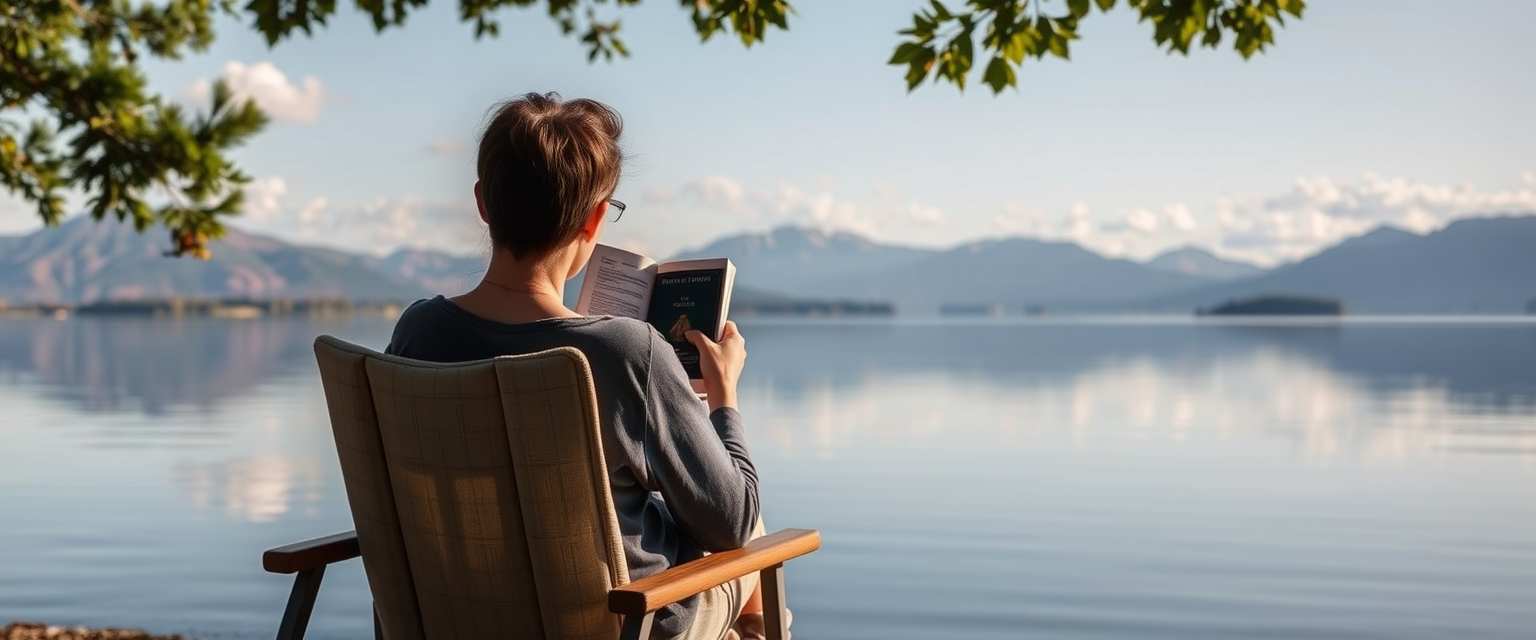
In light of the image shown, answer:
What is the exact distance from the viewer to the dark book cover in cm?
265

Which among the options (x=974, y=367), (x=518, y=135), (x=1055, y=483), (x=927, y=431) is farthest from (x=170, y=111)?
(x=974, y=367)

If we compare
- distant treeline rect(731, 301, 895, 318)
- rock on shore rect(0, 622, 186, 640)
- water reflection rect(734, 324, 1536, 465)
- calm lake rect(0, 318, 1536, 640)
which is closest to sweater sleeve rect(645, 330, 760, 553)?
rock on shore rect(0, 622, 186, 640)

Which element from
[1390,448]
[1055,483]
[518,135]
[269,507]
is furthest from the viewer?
[1390,448]

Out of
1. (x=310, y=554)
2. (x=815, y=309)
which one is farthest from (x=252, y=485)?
(x=815, y=309)

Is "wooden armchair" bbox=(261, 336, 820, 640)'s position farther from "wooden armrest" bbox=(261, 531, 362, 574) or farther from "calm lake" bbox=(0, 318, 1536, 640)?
"calm lake" bbox=(0, 318, 1536, 640)

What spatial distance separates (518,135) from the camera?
234cm

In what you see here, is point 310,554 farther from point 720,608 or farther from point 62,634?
point 62,634

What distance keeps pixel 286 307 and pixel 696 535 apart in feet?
477

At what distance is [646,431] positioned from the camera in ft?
7.73

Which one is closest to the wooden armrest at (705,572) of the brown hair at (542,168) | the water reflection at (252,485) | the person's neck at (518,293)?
the person's neck at (518,293)

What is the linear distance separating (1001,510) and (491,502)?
701 cm

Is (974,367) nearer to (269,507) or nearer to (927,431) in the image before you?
(927,431)

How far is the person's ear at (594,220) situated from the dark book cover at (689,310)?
0.26 m

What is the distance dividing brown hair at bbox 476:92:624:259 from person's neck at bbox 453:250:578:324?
0.02 metres
